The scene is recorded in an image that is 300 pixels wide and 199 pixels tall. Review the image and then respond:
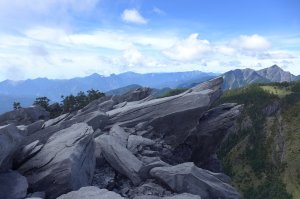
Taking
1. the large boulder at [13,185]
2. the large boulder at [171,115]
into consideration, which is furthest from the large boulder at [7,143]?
the large boulder at [171,115]

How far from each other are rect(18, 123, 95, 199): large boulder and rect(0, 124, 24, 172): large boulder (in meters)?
2.30

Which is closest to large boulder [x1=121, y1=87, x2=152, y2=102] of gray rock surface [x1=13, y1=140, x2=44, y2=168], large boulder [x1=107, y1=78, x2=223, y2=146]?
large boulder [x1=107, y1=78, x2=223, y2=146]

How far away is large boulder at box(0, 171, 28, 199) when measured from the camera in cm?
2870

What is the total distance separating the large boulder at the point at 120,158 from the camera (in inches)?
1447

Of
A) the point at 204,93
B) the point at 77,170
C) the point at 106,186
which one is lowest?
the point at 106,186

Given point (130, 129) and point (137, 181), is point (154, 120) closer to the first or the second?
point (130, 129)

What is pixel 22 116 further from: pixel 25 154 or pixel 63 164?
pixel 63 164

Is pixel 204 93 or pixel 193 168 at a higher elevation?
pixel 204 93

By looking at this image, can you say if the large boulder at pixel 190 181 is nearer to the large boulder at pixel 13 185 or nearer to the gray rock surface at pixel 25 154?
the gray rock surface at pixel 25 154

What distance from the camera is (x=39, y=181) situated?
32.1 metres

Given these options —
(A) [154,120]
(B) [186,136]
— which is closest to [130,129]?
(A) [154,120]

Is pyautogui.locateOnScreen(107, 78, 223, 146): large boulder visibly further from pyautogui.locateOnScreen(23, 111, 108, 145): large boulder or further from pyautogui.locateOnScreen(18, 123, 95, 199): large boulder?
pyautogui.locateOnScreen(18, 123, 95, 199): large boulder

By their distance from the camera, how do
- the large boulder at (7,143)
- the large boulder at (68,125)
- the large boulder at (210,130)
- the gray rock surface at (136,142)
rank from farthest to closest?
the large boulder at (210,130) < the gray rock surface at (136,142) < the large boulder at (68,125) < the large boulder at (7,143)

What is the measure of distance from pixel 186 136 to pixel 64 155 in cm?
2107
